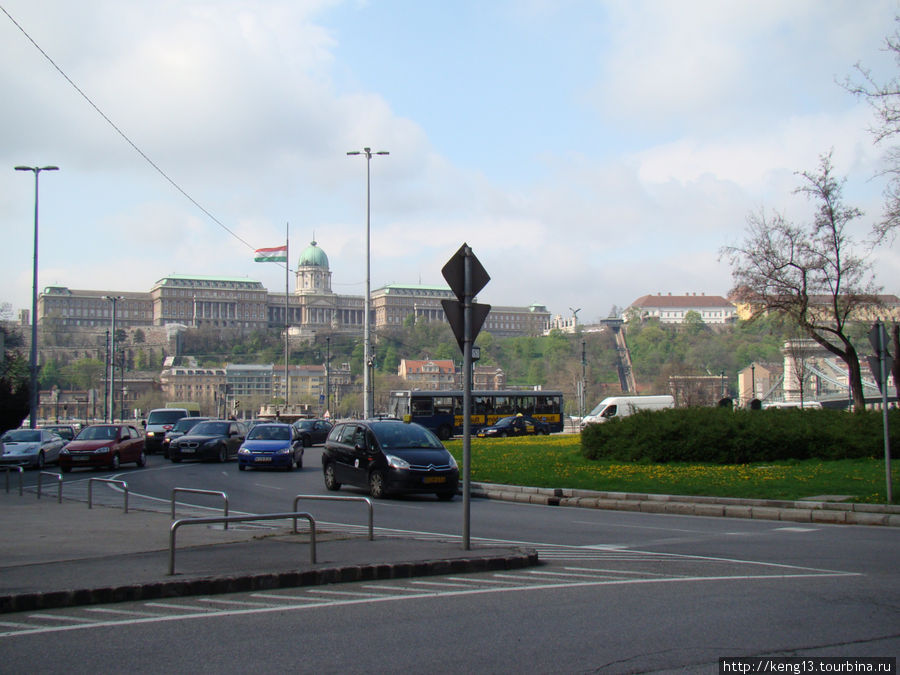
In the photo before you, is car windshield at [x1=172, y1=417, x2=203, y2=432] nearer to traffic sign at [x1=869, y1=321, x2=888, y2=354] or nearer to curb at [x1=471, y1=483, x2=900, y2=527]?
curb at [x1=471, y1=483, x2=900, y2=527]

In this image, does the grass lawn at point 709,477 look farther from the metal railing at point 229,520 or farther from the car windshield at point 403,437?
the metal railing at point 229,520

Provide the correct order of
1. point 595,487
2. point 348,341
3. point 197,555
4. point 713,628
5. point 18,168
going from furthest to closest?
point 348,341
point 18,168
point 595,487
point 197,555
point 713,628

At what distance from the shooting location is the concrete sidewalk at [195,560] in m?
7.95

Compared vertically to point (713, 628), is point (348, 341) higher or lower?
higher

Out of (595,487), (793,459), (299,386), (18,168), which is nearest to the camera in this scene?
(595,487)

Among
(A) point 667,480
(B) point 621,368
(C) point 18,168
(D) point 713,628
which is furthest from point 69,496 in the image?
(B) point 621,368

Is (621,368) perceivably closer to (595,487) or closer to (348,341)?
(348,341)

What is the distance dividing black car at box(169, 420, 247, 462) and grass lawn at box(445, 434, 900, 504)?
11432 mm

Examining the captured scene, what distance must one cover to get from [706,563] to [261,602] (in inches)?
199

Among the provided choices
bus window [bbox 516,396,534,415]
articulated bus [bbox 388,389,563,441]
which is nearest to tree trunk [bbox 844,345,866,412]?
articulated bus [bbox 388,389,563,441]

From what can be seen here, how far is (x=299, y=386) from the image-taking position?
14488 cm

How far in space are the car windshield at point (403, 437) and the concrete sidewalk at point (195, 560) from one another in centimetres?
616

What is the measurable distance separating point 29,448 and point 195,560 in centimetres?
2530

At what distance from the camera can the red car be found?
28.5 metres
